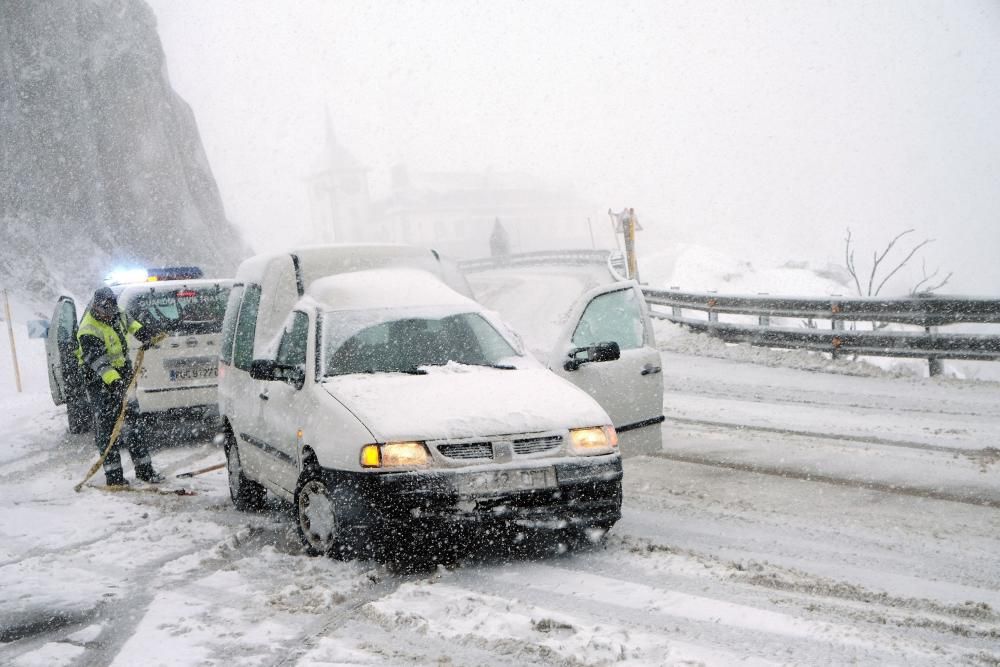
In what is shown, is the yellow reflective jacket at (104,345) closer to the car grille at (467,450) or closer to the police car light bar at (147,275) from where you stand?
the police car light bar at (147,275)

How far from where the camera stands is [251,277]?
713 cm

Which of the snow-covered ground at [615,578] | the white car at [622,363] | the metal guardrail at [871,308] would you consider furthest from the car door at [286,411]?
the metal guardrail at [871,308]

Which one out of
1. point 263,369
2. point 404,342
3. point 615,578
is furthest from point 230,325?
point 615,578

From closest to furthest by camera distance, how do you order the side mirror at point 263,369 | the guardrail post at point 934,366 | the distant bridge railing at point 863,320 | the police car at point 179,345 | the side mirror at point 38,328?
the side mirror at point 263,369, the police car at point 179,345, the distant bridge railing at point 863,320, the guardrail post at point 934,366, the side mirror at point 38,328

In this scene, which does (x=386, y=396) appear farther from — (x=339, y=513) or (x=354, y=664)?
(x=354, y=664)

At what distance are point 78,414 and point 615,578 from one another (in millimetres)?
8974

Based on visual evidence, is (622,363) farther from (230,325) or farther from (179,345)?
(179,345)

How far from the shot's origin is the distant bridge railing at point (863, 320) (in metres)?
11.5

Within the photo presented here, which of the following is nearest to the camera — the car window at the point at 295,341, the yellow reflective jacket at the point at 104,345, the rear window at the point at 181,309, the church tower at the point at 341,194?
the car window at the point at 295,341

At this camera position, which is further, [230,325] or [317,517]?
[230,325]

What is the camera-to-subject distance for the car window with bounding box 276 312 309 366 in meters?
6.09

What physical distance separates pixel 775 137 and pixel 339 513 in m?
175

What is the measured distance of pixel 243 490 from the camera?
6.78 metres

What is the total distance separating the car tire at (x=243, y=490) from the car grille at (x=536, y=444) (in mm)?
2628
